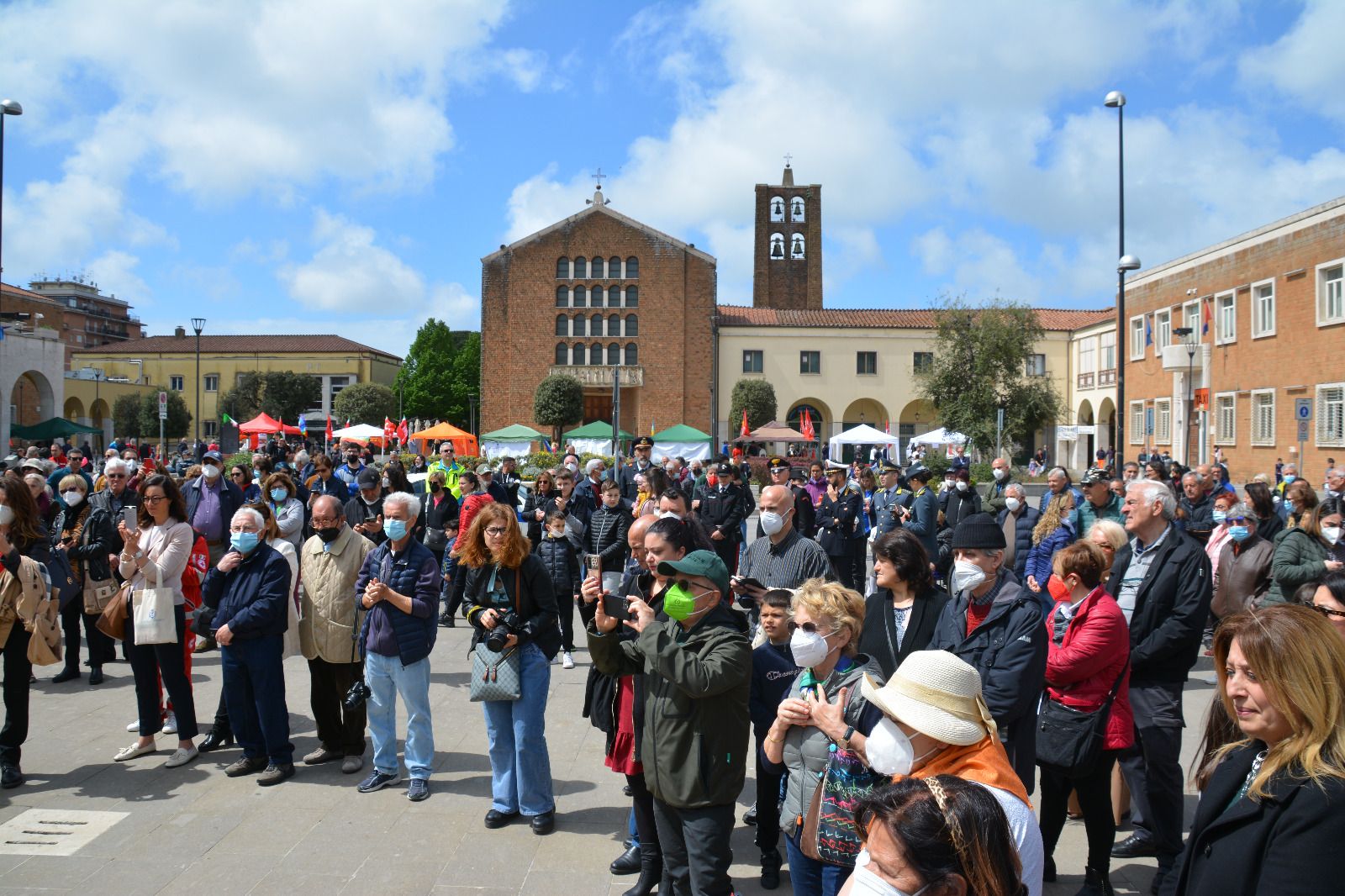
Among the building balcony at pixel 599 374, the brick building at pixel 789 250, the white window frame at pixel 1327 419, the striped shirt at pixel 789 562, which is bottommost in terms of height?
the striped shirt at pixel 789 562

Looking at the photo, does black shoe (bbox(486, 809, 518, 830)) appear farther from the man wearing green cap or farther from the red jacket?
the red jacket

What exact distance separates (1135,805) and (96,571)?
7.98 metres

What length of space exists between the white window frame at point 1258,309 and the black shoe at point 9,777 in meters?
37.5

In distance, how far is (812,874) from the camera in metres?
3.50

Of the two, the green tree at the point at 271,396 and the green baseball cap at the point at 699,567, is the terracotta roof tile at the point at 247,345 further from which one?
the green baseball cap at the point at 699,567

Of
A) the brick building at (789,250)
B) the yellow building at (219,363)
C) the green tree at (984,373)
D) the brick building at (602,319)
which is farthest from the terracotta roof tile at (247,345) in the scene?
the green tree at (984,373)

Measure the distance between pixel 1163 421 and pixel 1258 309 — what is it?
7.43 m

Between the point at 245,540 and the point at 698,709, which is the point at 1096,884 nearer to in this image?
the point at 698,709

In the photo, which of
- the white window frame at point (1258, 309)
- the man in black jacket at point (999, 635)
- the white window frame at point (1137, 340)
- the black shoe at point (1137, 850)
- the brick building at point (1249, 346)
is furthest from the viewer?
the white window frame at point (1137, 340)

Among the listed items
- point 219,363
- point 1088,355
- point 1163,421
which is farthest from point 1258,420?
point 219,363

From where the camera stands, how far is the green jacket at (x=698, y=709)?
12.1 feet

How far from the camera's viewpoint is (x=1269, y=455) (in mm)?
33031

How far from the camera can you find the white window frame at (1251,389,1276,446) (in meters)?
32.9

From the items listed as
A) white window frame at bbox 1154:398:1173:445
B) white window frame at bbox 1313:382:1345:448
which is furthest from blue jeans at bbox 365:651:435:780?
white window frame at bbox 1154:398:1173:445
